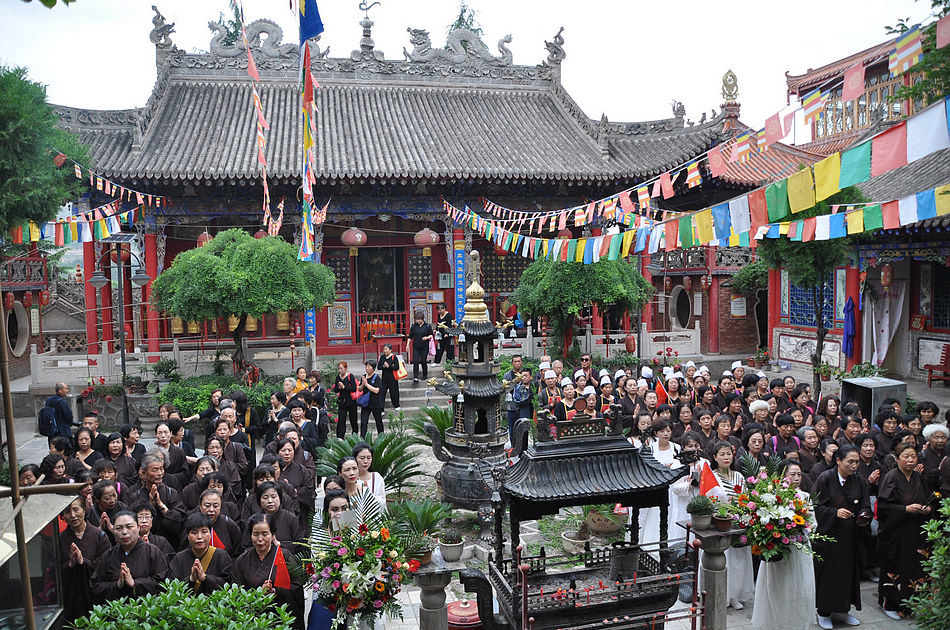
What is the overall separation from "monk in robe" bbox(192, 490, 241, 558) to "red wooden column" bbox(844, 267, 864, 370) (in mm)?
15198

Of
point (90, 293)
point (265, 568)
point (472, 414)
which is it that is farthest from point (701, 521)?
point (90, 293)

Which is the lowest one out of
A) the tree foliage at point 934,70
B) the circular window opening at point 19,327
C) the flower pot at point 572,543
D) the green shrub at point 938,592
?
the flower pot at point 572,543

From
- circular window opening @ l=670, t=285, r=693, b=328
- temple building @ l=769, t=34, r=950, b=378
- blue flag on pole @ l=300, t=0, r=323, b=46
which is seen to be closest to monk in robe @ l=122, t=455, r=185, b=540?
blue flag on pole @ l=300, t=0, r=323, b=46

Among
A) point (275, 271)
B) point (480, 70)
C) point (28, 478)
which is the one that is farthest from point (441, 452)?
point (480, 70)

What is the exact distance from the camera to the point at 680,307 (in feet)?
75.4

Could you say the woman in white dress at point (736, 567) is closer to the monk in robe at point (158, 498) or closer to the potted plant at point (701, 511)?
the potted plant at point (701, 511)

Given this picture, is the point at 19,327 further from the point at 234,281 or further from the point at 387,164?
the point at 387,164

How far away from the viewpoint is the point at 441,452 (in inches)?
359

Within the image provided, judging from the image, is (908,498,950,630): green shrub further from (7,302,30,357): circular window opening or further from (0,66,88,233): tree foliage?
(7,302,30,357): circular window opening

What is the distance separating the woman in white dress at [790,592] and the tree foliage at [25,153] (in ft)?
30.1

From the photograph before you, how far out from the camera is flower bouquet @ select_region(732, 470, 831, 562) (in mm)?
5516

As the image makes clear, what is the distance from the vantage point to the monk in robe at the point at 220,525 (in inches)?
220

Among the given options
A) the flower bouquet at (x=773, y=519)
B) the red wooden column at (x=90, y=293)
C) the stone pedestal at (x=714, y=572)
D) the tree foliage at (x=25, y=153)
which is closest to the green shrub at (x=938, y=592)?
the flower bouquet at (x=773, y=519)

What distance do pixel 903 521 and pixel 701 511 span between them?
2.34 m
